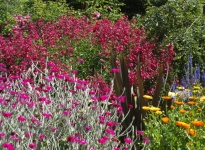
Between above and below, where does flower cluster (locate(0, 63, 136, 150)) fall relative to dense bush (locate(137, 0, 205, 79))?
above

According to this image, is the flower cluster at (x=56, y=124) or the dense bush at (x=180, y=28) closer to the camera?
the flower cluster at (x=56, y=124)

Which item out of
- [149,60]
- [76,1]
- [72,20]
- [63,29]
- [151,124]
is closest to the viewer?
[151,124]

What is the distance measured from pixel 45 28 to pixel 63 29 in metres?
0.53

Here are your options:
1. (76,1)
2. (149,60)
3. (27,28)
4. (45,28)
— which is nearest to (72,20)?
(45,28)

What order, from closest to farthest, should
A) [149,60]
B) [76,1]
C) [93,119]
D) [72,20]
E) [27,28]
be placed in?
1. [93,119]
2. [149,60]
3. [72,20]
4. [27,28]
5. [76,1]

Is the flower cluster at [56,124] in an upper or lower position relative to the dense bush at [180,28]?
upper

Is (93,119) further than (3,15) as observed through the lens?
No

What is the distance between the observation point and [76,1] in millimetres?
13992


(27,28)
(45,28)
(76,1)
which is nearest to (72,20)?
(45,28)

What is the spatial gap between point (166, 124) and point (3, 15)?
646 cm

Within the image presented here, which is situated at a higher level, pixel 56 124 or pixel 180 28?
pixel 56 124

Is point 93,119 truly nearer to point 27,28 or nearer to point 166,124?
point 166,124

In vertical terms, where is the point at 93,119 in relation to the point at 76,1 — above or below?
above

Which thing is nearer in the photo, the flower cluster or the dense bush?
the flower cluster
